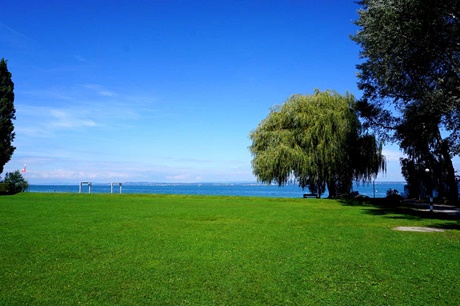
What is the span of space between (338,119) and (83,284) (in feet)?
89.0

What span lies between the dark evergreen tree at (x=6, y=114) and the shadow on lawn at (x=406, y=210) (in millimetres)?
34176

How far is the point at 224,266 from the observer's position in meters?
7.59

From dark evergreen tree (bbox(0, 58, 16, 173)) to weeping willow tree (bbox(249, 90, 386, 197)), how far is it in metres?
26.3

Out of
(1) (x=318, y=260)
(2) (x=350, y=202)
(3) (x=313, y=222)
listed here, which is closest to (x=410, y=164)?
(2) (x=350, y=202)

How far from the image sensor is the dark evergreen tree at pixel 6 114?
3872cm

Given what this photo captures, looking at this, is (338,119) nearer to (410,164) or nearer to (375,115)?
(375,115)

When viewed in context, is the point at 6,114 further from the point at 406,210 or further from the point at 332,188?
the point at 406,210

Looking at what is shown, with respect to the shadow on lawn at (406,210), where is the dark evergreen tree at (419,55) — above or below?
above

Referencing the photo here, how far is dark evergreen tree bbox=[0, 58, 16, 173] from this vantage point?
127 feet

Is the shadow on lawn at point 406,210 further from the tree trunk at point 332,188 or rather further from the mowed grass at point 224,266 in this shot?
the mowed grass at point 224,266

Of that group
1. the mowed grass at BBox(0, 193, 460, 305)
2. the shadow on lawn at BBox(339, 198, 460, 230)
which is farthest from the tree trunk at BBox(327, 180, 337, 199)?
the mowed grass at BBox(0, 193, 460, 305)

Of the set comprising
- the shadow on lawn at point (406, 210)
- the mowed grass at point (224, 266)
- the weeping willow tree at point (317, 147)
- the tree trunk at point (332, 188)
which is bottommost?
the shadow on lawn at point (406, 210)

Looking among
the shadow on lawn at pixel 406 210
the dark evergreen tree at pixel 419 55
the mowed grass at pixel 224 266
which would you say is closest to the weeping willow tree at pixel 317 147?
the shadow on lawn at pixel 406 210

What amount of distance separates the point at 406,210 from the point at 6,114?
39.7 meters
